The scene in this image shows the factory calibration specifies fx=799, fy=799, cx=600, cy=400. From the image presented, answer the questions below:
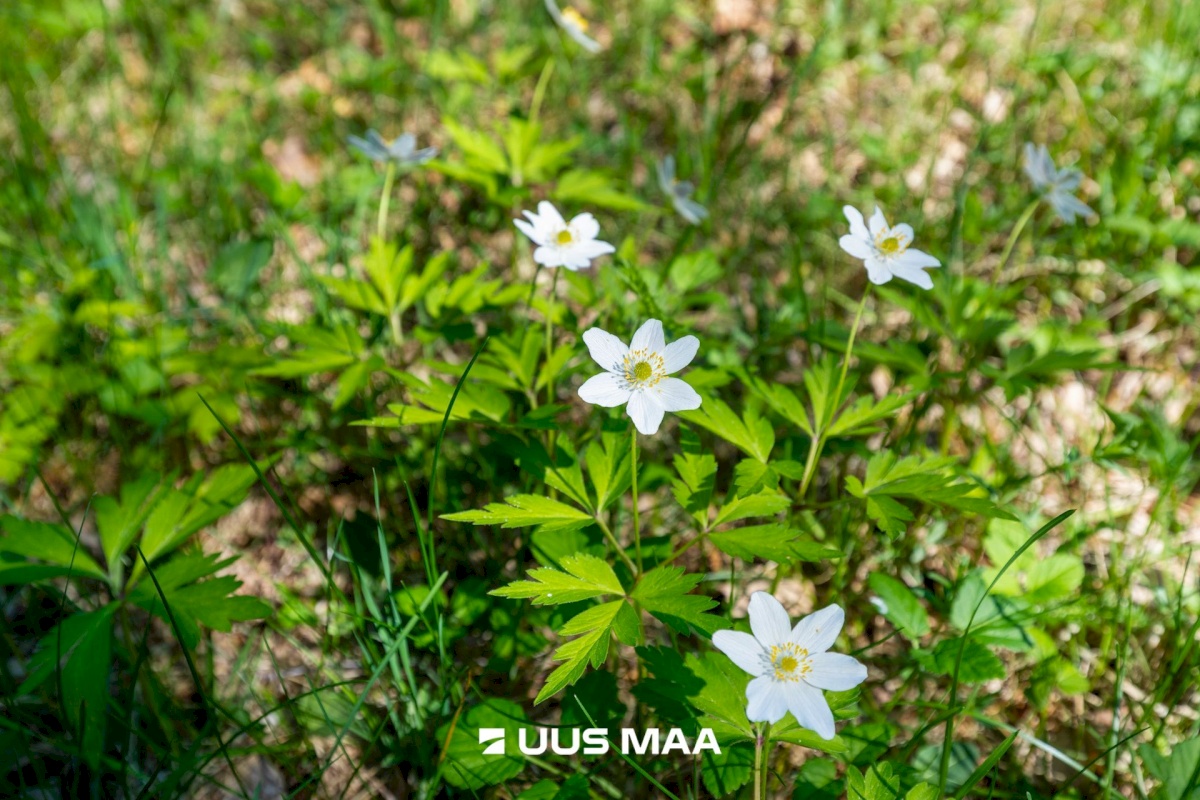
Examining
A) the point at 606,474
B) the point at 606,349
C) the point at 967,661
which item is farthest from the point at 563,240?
the point at 967,661

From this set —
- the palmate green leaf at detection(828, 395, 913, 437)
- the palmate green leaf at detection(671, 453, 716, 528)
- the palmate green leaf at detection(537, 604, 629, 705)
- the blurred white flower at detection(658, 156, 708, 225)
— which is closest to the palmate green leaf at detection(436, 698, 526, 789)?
the palmate green leaf at detection(537, 604, 629, 705)

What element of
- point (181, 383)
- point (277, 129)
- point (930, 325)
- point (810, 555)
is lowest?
point (810, 555)

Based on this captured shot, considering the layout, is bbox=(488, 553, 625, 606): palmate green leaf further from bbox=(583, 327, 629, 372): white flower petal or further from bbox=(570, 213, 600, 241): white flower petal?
bbox=(570, 213, 600, 241): white flower petal

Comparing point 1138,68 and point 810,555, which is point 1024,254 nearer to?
point 1138,68

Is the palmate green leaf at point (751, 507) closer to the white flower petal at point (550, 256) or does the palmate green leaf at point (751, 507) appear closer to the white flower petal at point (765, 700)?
the white flower petal at point (765, 700)

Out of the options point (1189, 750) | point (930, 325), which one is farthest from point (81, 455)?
point (1189, 750)
